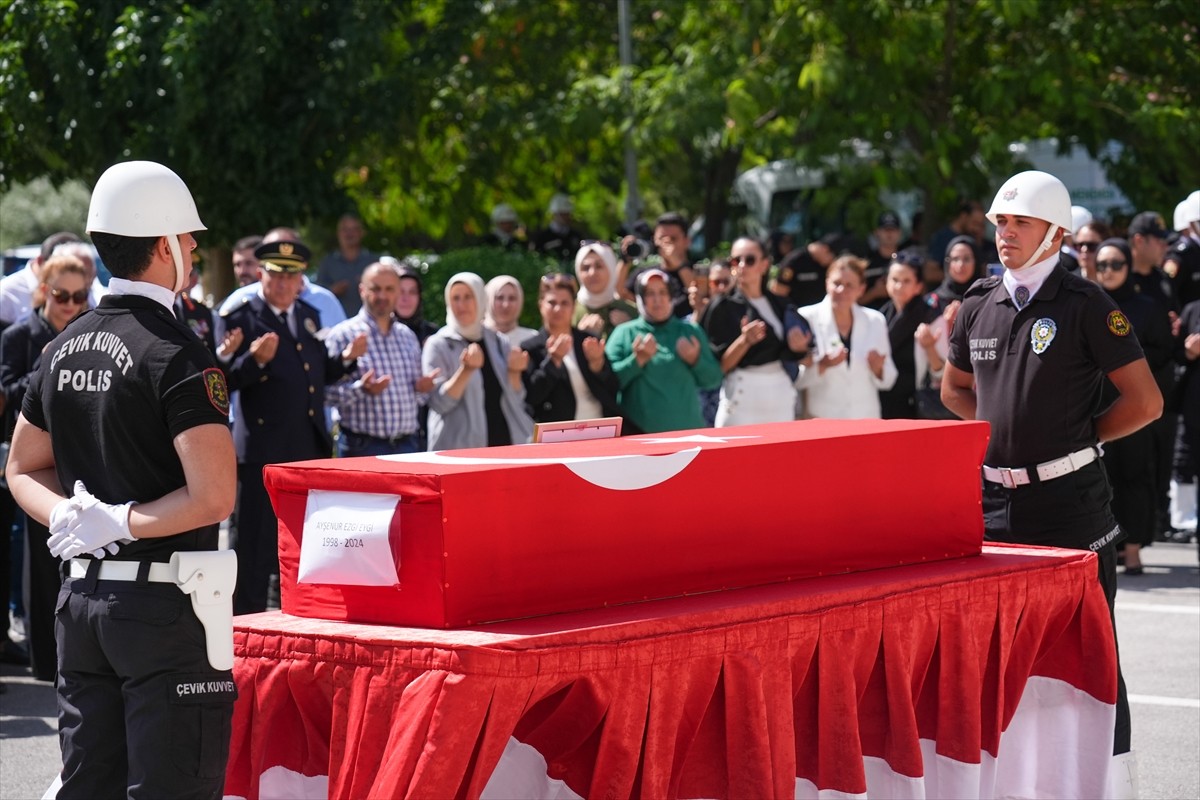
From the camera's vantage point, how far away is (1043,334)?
525 cm

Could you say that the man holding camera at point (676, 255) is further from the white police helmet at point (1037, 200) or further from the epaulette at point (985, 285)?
the white police helmet at point (1037, 200)

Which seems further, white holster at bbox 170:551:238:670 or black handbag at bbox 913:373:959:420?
black handbag at bbox 913:373:959:420

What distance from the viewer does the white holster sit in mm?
3596

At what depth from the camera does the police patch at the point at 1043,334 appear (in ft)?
17.2

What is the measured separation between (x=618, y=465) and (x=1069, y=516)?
1.83 m

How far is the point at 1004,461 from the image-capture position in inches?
210

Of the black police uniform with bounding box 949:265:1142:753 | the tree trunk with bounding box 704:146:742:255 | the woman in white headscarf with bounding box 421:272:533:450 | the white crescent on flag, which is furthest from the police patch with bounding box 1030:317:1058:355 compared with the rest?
the tree trunk with bounding box 704:146:742:255

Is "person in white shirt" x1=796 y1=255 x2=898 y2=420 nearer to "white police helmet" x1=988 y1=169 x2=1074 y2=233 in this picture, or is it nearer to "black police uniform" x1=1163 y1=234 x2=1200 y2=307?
"black police uniform" x1=1163 y1=234 x2=1200 y2=307

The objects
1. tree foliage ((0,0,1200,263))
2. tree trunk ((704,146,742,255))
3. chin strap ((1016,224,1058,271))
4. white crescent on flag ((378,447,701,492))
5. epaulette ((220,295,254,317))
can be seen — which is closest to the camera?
white crescent on flag ((378,447,701,492))

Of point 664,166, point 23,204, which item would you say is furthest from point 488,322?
point 23,204

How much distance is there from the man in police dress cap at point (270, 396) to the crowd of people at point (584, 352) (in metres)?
0.01

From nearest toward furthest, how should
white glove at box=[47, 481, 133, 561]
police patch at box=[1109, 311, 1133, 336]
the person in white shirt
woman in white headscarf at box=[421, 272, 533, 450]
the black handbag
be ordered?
white glove at box=[47, 481, 133, 561] → police patch at box=[1109, 311, 1133, 336] → woman in white headscarf at box=[421, 272, 533, 450] → the person in white shirt → the black handbag

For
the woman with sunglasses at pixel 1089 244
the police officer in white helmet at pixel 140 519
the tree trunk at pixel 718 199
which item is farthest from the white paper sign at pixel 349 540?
the tree trunk at pixel 718 199

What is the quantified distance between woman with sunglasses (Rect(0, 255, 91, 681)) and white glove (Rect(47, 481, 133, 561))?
11.7 feet
